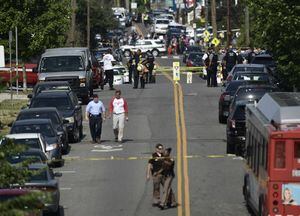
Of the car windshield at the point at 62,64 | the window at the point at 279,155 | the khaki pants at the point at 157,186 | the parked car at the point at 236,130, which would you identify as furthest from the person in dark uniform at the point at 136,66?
the window at the point at 279,155

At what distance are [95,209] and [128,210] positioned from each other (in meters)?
0.80

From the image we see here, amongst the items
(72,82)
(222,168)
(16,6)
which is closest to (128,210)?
(222,168)

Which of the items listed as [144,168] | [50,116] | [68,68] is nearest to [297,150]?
[144,168]

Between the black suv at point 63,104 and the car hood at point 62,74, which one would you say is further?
the car hood at point 62,74

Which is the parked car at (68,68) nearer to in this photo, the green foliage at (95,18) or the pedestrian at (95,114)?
the pedestrian at (95,114)

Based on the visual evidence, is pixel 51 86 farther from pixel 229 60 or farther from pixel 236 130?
pixel 229 60

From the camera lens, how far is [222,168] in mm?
29422

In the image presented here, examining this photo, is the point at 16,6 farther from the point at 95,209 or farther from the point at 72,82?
the point at 95,209

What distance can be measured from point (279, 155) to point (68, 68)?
27.1m

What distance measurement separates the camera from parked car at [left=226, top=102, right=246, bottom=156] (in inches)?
1229

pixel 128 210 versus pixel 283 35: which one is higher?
pixel 283 35

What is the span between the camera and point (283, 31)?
3206 cm

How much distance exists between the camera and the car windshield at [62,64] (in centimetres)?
4425

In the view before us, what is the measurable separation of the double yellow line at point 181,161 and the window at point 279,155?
4897 mm
